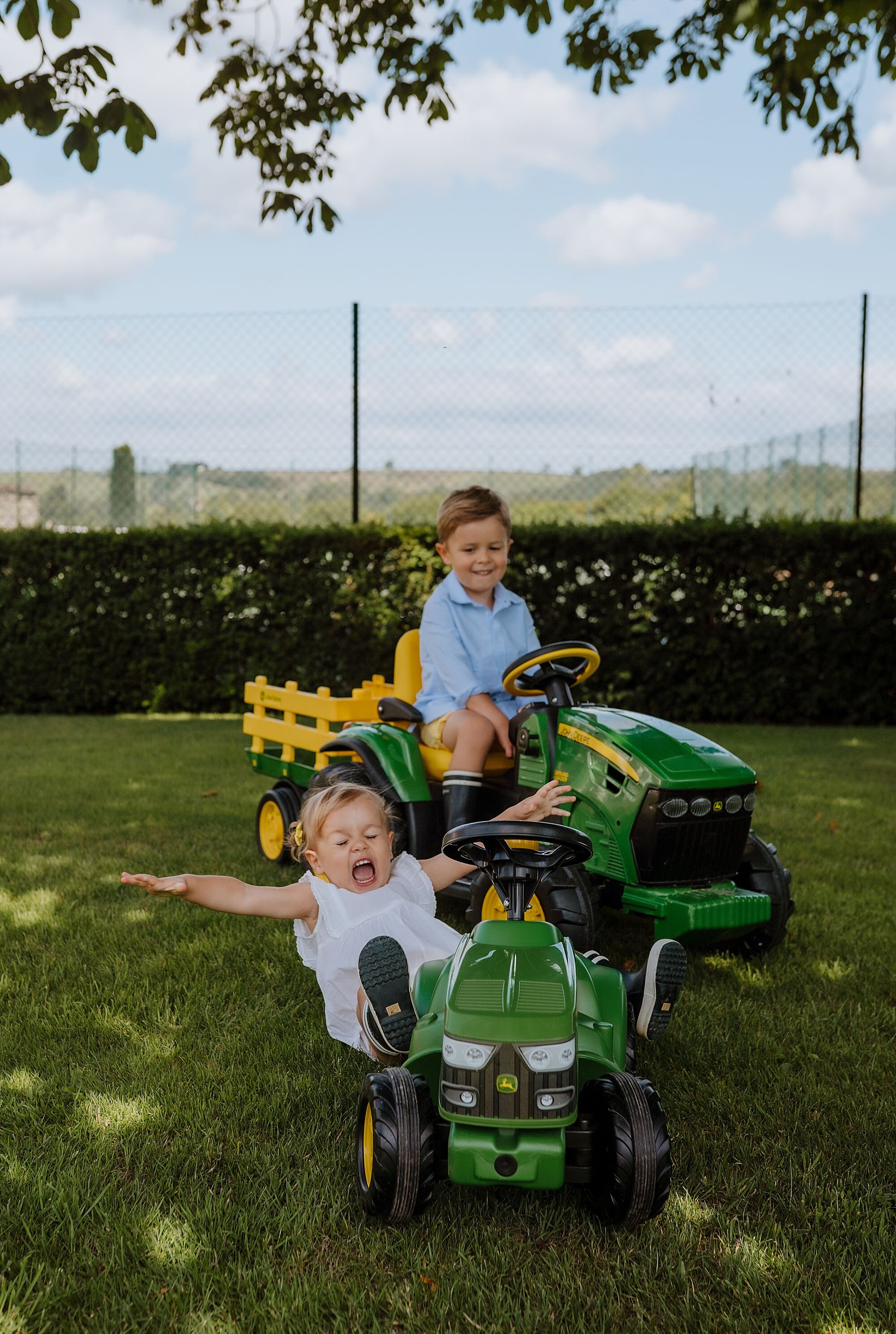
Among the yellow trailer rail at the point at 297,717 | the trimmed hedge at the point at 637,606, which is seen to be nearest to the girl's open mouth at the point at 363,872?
the yellow trailer rail at the point at 297,717

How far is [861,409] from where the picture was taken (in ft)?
34.0

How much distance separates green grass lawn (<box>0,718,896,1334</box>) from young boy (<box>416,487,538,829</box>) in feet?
3.26

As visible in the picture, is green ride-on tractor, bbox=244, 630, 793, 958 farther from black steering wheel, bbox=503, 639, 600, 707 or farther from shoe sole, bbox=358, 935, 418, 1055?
shoe sole, bbox=358, 935, 418, 1055

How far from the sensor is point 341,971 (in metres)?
2.95

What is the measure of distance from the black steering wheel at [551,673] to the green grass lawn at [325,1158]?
0.94m

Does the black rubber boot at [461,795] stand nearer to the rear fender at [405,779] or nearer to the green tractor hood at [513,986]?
the rear fender at [405,779]

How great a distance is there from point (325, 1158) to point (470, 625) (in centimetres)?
235

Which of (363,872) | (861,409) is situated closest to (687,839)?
(363,872)

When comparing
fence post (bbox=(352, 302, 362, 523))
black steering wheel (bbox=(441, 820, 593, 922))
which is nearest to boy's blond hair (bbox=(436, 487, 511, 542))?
black steering wheel (bbox=(441, 820, 593, 922))

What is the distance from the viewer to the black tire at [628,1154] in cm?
209

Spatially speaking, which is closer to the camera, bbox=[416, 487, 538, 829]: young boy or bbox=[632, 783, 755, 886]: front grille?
bbox=[632, 783, 755, 886]: front grille

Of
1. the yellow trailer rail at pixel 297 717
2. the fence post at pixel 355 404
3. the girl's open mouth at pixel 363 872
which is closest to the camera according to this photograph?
the girl's open mouth at pixel 363 872

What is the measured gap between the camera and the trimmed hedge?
912cm

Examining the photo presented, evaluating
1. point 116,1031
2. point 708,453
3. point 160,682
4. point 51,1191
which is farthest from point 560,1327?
point 708,453
